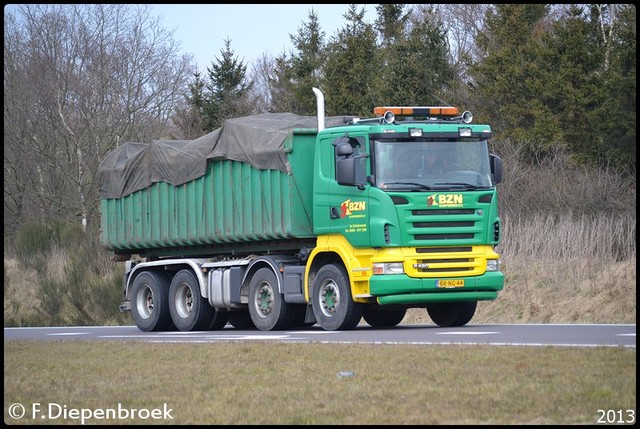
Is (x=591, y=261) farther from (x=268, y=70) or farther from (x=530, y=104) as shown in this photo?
(x=268, y=70)

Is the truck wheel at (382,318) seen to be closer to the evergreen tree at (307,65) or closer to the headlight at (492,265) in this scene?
the headlight at (492,265)

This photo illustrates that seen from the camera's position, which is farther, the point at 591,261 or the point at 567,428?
the point at 591,261

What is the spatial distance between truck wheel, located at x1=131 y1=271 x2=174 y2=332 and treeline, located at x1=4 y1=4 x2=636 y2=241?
1679 centimetres

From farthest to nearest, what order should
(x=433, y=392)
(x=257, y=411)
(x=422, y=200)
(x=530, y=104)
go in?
(x=530, y=104) < (x=422, y=200) < (x=433, y=392) < (x=257, y=411)

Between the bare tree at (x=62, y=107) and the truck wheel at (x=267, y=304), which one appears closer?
the truck wheel at (x=267, y=304)

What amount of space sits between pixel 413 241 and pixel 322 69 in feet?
111

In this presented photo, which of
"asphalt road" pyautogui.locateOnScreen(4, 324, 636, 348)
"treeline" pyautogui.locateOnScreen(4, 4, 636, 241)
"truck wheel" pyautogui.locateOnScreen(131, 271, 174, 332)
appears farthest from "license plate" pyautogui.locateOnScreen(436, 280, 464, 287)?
"treeline" pyautogui.locateOnScreen(4, 4, 636, 241)

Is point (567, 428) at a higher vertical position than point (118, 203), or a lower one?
lower

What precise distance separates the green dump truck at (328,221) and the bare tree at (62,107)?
23863mm

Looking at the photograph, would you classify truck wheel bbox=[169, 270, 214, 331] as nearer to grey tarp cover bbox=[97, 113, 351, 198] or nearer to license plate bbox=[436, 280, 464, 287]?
grey tarp cover bbox=[97, 113, 351, 198]

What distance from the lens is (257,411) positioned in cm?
940

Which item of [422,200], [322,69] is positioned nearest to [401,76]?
[322,69]

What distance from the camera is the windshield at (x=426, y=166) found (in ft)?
61.2

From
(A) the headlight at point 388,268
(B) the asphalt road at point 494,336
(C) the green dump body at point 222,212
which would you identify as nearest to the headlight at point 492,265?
(B) the asphalt road at point 494,336
